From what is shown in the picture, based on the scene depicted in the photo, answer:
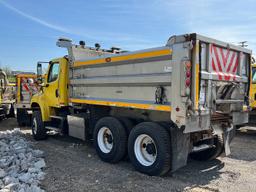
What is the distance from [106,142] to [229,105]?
9.98 feet

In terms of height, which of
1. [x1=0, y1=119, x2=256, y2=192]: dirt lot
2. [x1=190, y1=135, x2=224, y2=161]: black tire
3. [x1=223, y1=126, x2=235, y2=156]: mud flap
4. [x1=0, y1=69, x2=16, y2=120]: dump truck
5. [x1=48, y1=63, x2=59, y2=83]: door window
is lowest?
[x1=0, y1=119, x2=256, y2=192]: dirt lot

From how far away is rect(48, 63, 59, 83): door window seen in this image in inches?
333

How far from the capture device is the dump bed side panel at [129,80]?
5.19 meters

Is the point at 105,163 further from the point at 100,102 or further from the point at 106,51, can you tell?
the point at 106,51

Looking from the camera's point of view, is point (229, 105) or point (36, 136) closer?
point (229, 105)

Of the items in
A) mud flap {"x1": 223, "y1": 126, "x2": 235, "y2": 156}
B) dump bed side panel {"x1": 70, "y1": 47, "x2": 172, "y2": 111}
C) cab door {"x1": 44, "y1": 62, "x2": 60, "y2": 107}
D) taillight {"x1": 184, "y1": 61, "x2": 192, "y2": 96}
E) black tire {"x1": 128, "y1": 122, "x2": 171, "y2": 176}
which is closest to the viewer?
taillight {"x1": 184, "y1": 61, "x2": 192, "y2": 96}

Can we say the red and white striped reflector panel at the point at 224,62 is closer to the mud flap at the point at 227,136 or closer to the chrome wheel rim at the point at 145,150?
the mud flap at the point at 227,136

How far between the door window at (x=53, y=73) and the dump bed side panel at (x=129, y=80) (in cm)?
112

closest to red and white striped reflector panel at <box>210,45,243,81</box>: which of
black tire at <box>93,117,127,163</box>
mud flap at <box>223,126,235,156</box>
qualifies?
mud flap at <box>223,126,235,156</box>

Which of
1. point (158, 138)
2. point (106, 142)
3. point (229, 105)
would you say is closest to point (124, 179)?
point (158, 138)

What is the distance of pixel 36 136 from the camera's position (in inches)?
352

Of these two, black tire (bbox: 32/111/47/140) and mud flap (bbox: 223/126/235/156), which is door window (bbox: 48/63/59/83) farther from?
mud flap (bbox: 223/126/235/156)

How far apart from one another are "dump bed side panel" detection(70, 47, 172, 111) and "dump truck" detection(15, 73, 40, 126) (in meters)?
4.92

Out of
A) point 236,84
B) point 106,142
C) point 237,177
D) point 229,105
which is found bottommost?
point 237,177
